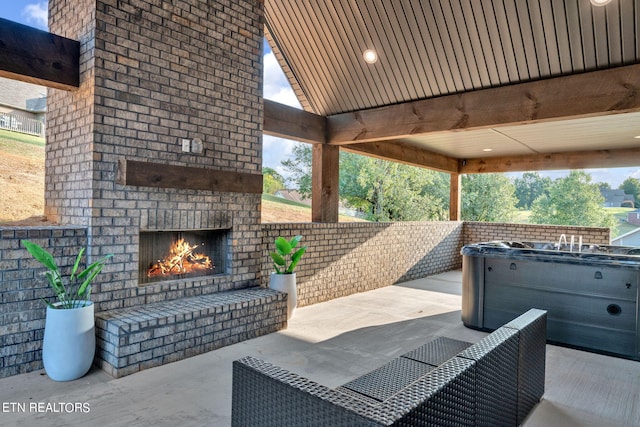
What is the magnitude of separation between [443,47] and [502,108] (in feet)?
3.28

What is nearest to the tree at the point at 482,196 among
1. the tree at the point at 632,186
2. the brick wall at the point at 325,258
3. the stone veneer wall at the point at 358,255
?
the tree at the point at 632,186

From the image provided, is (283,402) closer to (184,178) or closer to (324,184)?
(184,178)

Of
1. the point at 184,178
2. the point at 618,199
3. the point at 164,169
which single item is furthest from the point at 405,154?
the point at 618,199

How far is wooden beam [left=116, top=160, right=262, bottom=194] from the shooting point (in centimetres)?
349

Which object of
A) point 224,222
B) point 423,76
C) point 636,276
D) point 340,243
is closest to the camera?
point 636,276

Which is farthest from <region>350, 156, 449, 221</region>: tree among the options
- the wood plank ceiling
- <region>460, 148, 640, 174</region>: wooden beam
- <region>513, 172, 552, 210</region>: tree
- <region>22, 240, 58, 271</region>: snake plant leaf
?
<region>22, 240, 58, 271</region>: snake plant leaf

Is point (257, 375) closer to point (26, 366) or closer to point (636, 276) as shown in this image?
point (26, 366)

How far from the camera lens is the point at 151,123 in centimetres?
372

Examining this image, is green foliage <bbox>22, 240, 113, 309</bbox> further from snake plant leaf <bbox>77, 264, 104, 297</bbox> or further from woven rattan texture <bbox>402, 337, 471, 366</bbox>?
woven rattan texture <bbox>402, 337, 471, 366</bbox>

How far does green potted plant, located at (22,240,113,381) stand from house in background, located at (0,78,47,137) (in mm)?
3205

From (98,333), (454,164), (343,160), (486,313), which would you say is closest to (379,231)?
(486,313)

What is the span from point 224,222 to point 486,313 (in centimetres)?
311

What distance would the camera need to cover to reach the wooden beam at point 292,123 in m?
5.38

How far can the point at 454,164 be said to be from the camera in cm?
973
